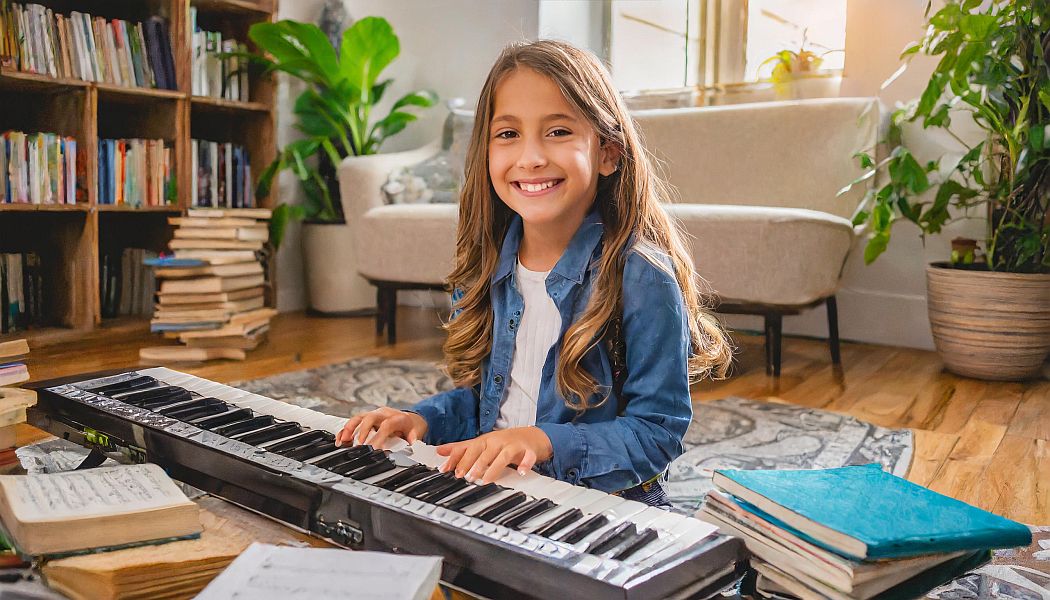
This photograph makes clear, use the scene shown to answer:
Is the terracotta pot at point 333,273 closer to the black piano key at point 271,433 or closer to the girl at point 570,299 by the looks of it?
the girl at point 570,299

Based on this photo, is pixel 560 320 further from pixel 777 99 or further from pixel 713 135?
pixel 777 99

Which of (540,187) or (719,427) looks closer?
(540,187)

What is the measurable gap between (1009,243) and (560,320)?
6.95ft

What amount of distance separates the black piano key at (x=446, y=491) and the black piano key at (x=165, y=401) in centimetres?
38

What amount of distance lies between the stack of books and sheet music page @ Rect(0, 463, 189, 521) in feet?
8.30

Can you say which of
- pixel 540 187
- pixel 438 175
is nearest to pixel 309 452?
pixel 540 187

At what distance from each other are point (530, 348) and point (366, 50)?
105 inches

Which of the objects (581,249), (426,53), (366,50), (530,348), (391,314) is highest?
(426,53)

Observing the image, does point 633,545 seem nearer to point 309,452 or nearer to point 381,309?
point 309,452

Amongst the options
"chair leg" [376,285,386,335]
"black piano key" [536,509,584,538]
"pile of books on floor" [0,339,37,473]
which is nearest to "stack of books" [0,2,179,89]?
"chair leg" [376,285,386,335]

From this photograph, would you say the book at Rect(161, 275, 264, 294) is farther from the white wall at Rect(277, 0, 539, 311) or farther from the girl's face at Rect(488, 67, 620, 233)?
the girl's face at Rect(488, 67, 620, 233)

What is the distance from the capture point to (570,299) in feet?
3.67

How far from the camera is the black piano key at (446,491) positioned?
0.70 meters

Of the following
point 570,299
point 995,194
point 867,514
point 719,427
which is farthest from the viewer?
point 995,194
